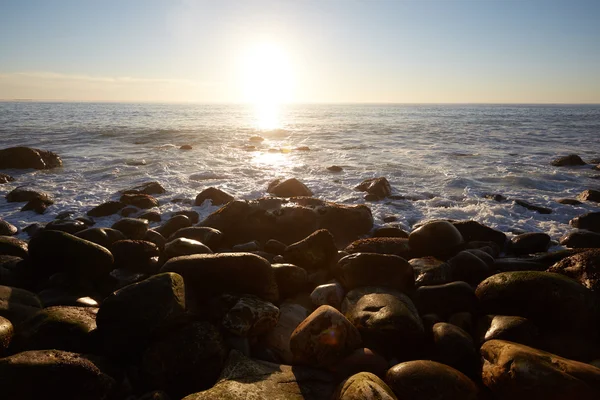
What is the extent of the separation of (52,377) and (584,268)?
5756mm

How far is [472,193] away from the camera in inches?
467

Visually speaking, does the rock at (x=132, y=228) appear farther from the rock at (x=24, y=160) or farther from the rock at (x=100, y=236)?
the rock at (x=24, y=160)

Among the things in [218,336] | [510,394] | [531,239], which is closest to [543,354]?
[510,394]

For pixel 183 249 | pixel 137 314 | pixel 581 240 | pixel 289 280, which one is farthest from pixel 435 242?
pixel 137 314

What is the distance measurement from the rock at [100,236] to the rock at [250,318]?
379 centimetres

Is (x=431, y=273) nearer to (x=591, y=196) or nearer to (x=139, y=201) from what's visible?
(x=139, y=201)

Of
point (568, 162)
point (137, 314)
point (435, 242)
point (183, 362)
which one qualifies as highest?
point (568, 162)

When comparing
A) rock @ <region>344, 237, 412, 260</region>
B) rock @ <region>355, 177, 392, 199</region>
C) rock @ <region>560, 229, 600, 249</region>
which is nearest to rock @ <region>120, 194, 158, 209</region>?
rock @ <region>355, 177, 392, 199</region>

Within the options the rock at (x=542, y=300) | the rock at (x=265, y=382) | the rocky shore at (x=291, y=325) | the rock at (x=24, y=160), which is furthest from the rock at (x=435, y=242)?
the rock at (x=24, y=160)

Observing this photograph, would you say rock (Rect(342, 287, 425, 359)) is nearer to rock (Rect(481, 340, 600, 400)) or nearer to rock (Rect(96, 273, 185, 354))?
rock (Rect(481, 340, 600, 400))

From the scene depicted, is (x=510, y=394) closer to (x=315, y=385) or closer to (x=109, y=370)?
(x=315, y=385)

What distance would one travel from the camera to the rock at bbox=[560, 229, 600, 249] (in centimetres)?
742

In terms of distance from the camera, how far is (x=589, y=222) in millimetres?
8562

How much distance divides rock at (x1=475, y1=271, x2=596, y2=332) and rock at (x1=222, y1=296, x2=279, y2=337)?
246cm
